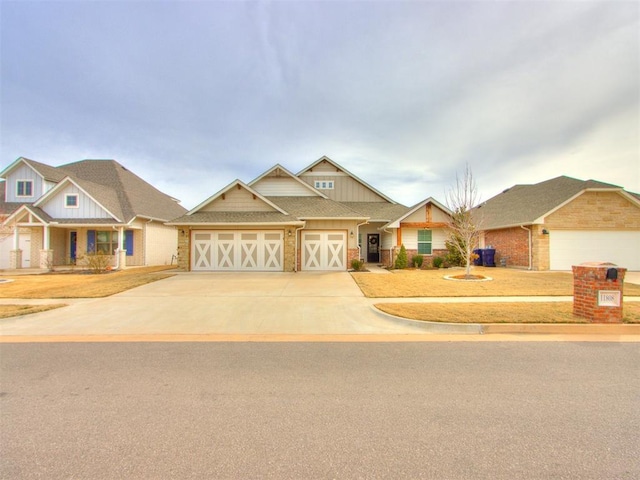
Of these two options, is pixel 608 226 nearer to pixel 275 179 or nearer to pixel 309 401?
pixel 275 179

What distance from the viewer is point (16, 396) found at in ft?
12.8

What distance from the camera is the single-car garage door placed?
59.6 feet

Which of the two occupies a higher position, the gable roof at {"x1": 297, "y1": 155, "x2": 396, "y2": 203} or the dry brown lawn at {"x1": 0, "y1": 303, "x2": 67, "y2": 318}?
the gable roof at {"x1": 297, "y1": 155, "x2": 396, "y2": 203}

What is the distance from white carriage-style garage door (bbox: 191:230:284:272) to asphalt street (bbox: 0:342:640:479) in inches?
503

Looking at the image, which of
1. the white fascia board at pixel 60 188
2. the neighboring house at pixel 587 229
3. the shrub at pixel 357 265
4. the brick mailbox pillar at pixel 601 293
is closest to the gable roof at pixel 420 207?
the shrub at pixel 357 265

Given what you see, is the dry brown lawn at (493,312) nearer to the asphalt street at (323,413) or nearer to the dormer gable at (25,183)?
the asphalt street at (323,413)

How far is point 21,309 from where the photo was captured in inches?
332

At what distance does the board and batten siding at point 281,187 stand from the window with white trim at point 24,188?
48.9ft

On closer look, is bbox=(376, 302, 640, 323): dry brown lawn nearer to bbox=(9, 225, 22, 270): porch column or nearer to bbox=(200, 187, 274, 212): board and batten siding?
bbox=(200, 187, 274, 212): board and batten siding

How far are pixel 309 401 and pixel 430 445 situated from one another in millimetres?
1401

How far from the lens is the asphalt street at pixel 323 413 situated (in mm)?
2658

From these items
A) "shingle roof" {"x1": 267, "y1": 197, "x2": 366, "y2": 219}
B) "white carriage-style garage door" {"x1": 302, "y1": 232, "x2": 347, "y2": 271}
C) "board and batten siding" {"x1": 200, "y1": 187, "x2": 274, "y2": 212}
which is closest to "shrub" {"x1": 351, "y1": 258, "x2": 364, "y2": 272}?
"white carriage-style garage door" {"x1": 302, "y1": 232, "x2": 347, "y2": 271}

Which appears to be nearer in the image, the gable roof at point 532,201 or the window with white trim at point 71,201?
the gable roof at point 532,201

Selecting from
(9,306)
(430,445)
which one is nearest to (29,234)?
(9,306)
